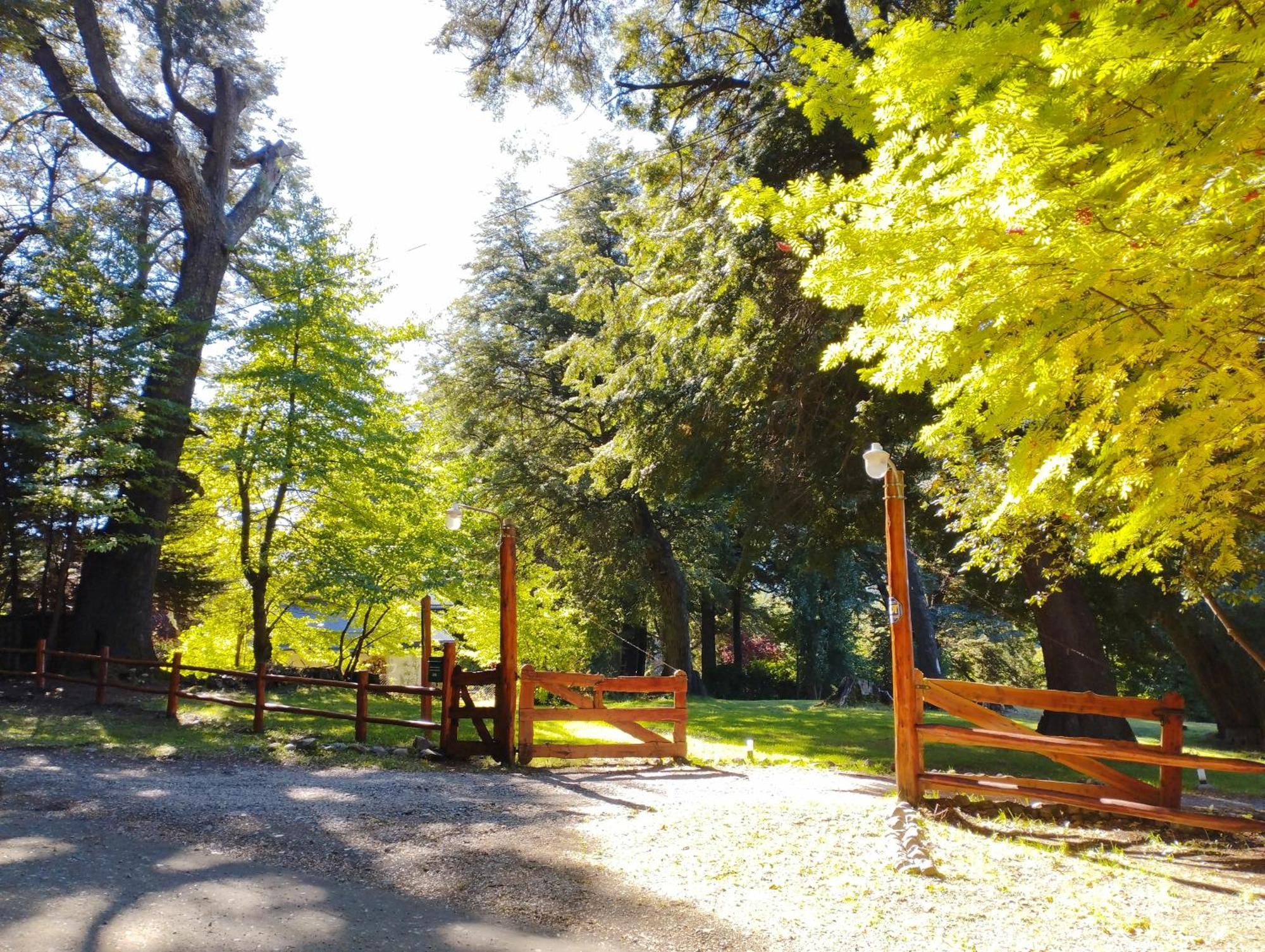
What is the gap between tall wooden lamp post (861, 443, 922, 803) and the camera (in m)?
7.98

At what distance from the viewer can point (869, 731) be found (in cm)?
1703

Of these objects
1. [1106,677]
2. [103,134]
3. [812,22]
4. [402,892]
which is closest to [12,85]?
[103,134]

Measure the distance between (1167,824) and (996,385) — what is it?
670 cm

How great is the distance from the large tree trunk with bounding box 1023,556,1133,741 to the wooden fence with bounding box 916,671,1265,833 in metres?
4.06

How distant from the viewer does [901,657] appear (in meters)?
8.09

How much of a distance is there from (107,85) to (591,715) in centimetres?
1643

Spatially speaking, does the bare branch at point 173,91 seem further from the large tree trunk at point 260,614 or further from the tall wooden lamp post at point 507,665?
the tall wooden lamp post at point 507,665

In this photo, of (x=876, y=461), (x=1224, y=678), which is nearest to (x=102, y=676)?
(x=876, y=461)

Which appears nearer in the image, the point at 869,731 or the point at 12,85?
the point at 869,731

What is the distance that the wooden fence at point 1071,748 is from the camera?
7000mm

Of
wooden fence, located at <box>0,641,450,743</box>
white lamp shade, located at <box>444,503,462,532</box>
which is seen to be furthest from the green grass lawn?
white lamp shade, located at <box>444,503,462,532</box>

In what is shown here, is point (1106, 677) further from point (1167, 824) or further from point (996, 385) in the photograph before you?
point (996, 385)

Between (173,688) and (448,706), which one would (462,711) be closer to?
(448,706)

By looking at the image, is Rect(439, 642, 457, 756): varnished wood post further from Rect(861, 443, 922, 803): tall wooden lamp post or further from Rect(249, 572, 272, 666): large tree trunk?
Rect(249, 572, 272, 666): large tree trunk
